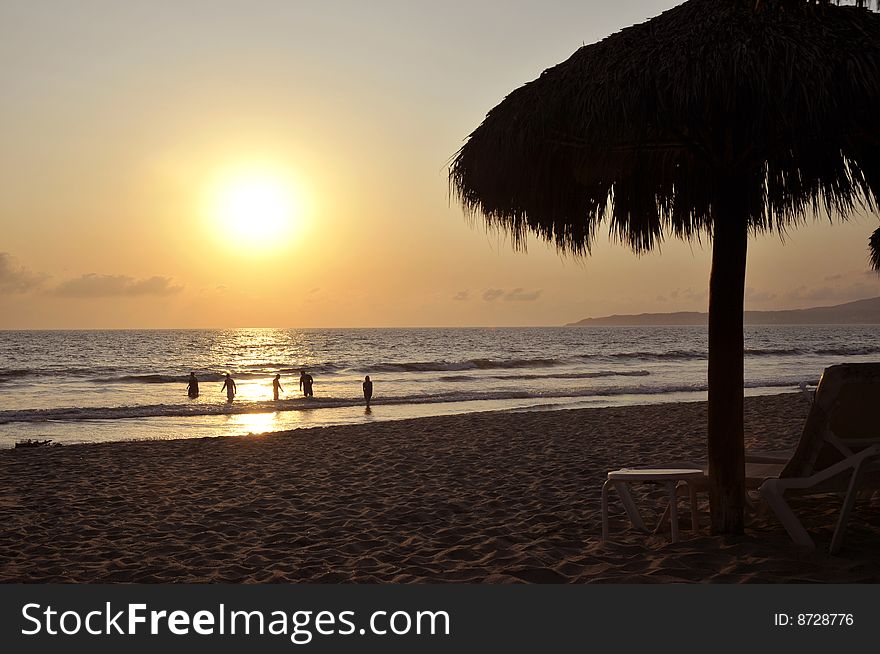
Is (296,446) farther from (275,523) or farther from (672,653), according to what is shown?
(672,653)

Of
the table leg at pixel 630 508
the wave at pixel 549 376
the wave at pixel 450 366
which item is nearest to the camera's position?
the table leg at pixel 630 508

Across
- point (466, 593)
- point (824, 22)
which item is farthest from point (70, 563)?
point (824, 22)

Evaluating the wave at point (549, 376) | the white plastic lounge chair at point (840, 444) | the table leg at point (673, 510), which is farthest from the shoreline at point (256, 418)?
the white plastic lounge chair at point (840, 444)

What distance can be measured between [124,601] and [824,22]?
5070 mm

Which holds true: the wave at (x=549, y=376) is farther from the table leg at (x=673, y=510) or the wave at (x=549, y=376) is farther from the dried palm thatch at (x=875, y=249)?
the table leg at (x=673, y=510)

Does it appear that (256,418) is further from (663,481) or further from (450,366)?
(450,366)

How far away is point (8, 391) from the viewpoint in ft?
123

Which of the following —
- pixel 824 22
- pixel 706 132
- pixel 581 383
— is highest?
pixel 824 22

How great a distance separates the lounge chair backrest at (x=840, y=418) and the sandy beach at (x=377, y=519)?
0.61 meters

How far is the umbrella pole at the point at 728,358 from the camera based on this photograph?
195 inches

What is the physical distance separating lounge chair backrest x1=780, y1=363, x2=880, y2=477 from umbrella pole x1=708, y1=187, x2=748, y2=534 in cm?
48

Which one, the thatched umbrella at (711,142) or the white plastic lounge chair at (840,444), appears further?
the white plastic lounge chair at (840,444)

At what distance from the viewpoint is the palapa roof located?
4074 mm

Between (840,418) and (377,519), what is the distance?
375cm
